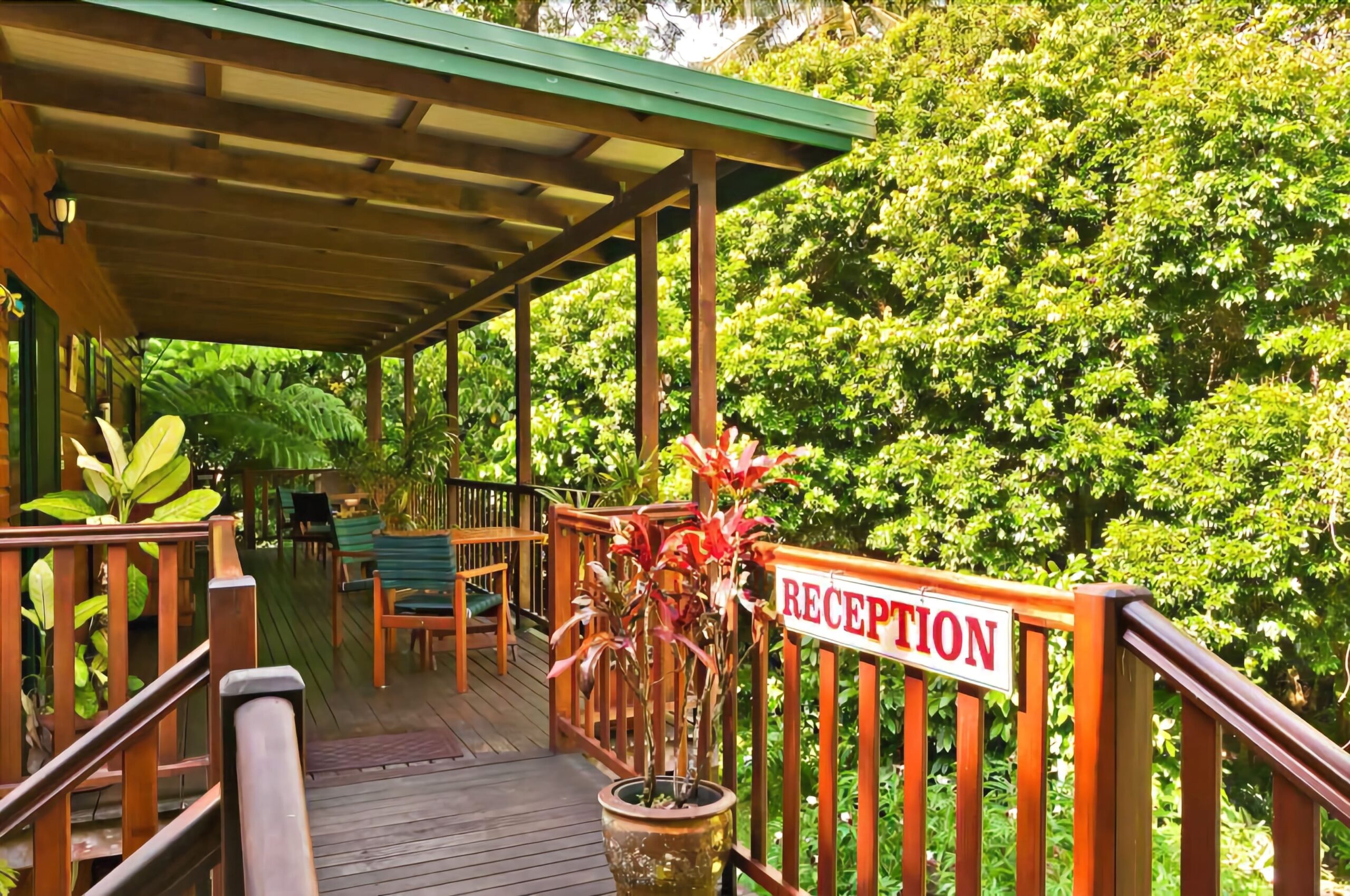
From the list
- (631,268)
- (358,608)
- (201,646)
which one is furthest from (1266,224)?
(201,646)

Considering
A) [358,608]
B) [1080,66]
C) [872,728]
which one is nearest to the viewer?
[872,728]

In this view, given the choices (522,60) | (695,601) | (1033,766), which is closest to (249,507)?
(522,60)

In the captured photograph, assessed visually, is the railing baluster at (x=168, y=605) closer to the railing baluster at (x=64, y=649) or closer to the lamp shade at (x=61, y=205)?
the railing baluster at (x=64, y=649)

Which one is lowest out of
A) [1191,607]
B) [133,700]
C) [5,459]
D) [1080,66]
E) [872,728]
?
[1191,607]

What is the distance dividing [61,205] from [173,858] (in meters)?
4.47

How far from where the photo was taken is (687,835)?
8.03 feet

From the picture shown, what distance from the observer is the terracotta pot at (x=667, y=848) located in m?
2.44

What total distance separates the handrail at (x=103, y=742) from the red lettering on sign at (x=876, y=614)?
1427 millimetres

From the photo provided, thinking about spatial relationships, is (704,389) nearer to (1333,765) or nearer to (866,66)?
(1333,765)

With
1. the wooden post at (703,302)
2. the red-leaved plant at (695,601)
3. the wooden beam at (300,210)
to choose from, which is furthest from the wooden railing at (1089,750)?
the wooden beam at (300,210)

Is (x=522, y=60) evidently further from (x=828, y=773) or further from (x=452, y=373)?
(x=452, y=373)

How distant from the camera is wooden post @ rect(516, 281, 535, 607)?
22.2 feet

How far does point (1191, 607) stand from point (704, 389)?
24.2 ft

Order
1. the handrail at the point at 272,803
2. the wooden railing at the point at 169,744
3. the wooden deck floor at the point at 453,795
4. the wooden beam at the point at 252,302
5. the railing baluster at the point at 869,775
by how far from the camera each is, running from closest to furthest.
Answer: the handrail at the point at 272,803
the wooden railing at the point at 169,744
the railing baluster at the point at 869,775
the wooden deck floor at the point at 453,795
the wooden beam at the point at 252,302
